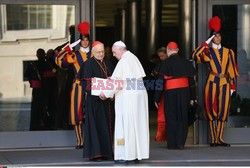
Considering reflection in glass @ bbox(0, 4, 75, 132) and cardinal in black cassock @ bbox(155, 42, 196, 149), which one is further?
reflection in glass @ bbox(0, 4, 75, 132)

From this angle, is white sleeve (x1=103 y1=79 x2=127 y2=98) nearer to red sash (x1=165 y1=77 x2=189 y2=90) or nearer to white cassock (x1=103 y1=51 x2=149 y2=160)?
white cassock (x1=103 y1=51 x2=149 y2=160)

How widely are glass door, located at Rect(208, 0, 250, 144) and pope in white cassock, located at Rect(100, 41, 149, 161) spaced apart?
2.75 m

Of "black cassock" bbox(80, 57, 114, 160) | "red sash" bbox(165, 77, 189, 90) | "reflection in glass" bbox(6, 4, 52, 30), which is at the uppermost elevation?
"reflection in glass" bbox(6, 4, 52, 30)

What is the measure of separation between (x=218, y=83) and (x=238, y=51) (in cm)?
79

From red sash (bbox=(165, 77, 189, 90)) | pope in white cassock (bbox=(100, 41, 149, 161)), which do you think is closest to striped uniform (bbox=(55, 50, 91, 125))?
red sash (bbox=(165, 77, 189, 90))

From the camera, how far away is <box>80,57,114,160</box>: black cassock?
988cm

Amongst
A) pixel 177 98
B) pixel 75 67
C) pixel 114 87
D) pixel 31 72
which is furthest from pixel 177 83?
pixel 31 72

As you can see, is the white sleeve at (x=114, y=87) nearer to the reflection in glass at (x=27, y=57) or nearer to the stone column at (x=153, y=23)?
the reflection in glass at (x=27, y=57)

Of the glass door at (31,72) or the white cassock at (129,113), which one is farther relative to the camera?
the glass door at (31,72)

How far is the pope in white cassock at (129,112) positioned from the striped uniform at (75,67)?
1732mm

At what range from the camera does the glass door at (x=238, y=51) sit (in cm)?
1195

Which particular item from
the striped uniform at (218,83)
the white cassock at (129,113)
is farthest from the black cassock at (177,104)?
the white cassock at (129,113)

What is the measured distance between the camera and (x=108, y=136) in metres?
9.91

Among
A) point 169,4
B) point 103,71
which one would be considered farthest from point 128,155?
point 169,4
